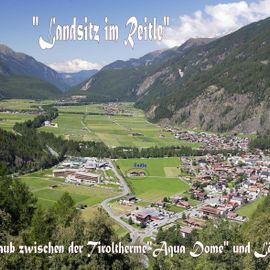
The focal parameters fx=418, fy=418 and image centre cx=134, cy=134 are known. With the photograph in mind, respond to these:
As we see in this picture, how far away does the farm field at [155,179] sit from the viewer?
270ft

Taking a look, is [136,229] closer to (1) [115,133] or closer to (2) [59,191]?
(2) [59,191]

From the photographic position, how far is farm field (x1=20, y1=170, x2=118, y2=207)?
7538 cm

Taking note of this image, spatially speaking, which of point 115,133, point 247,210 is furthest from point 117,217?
point 115,133

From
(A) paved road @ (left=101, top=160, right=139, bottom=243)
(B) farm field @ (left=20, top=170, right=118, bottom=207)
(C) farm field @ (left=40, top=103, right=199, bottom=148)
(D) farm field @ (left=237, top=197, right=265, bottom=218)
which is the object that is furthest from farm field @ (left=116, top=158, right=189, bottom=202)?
(C) farm field @ (left=40, top=103, right=199, bottom=148)

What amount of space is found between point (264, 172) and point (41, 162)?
54.7 meters

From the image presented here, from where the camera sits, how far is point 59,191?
81.5 m

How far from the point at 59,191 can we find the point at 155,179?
2289cm

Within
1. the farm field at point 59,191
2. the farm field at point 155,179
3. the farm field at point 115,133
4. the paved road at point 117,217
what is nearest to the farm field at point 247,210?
the farm field at point 155,179

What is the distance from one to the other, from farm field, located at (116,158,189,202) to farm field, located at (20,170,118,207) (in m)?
6.89

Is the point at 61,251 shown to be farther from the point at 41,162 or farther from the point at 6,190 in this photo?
the point at 41,162

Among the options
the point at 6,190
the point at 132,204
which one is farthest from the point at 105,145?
the point at 6,190

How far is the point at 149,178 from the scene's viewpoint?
94812 mm

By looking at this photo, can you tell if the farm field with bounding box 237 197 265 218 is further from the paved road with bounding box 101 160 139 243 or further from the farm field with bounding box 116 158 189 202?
the paved road with bounding box 101 160 139 243

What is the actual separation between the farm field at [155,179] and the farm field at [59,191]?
22.6ft
